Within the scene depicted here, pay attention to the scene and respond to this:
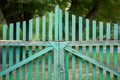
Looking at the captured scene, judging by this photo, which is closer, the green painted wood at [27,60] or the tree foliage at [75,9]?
the green painted wood at [27,60]

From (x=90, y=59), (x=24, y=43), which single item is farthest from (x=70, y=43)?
(x=24, y=43)

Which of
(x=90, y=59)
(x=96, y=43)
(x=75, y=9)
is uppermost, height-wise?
(x=75, y=9)

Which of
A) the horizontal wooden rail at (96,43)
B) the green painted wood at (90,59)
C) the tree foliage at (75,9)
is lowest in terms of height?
the green painted wood at (90,59)

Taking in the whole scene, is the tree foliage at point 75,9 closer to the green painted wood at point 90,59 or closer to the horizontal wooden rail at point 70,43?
the horizontal wooden rail at point 70,43

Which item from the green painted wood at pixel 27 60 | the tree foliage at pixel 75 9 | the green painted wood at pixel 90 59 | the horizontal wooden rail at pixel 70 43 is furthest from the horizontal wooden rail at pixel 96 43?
the tree foliage at pixel 75 9

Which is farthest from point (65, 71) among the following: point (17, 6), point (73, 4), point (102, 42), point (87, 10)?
point (87, 10)

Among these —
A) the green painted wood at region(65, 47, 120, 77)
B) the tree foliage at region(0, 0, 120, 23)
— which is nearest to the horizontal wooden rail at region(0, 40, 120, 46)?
the green painted wood at region(65, 47, 120, 77)

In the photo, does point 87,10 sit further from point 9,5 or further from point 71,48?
point 71,48

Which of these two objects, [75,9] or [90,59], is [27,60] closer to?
[90,59]

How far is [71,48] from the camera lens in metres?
6.72

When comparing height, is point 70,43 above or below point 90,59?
above

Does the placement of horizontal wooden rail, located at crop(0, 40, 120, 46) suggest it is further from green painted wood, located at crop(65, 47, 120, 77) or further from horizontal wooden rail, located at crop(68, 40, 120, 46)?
green painted wood, located at crop(65, 47, 120, 77)

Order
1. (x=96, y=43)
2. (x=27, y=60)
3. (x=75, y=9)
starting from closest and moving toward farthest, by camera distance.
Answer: (x=96, y=43) < (x=27, y=60) < (x=75, y=9)

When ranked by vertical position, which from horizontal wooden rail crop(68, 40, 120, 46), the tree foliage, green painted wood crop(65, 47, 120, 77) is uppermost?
the tree foliage
